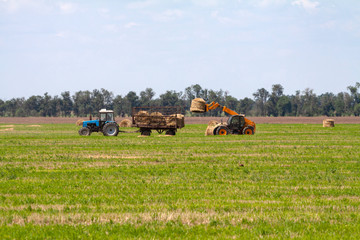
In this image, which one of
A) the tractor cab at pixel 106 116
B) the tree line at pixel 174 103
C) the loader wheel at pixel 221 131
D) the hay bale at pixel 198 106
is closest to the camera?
the loader wheel at pixel 221 131

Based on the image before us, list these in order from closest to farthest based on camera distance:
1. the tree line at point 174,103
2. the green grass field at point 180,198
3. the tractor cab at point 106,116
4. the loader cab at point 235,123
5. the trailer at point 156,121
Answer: the green grass field at point 180,198, the trailer at point 156,121, the loader cab at point 235,123, the tractor cab at point 106,116, the tree line at point 174,103

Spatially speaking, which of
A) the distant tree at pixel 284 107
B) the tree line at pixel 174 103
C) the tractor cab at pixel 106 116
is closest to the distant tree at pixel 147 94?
the tree line at pixel 174 103

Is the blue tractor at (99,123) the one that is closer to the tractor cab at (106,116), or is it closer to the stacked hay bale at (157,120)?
the tractor cab at (106,116)

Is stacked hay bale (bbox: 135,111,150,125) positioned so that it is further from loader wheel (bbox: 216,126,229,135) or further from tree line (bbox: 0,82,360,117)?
tree line (bbox: 0,82,360,117)

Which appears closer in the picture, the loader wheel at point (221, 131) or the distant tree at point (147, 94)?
the loader wheel at point (221, 131)

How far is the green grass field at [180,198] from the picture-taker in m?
9.12

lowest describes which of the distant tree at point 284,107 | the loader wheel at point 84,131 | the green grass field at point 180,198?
the green grass field at point 180,198

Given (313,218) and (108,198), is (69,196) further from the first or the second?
(313,218)

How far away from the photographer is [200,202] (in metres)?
11.6

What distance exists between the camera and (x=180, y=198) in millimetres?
12062

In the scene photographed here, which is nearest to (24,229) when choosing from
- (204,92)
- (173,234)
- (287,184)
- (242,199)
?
(173,234)

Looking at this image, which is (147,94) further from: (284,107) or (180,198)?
(180,198)

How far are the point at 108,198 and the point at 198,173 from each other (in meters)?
5.11

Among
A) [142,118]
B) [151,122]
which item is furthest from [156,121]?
[142,118]
